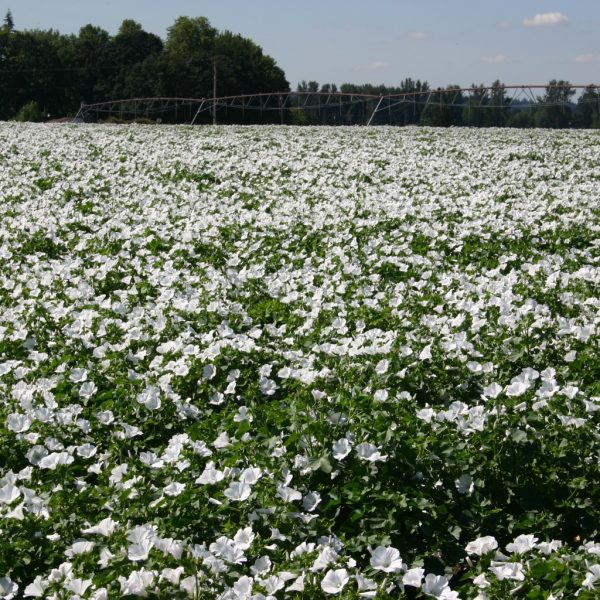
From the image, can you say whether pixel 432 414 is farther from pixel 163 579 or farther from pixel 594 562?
pixel 163 579

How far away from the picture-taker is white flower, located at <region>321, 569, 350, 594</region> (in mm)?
3189

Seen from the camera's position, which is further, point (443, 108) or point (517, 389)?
point (443, 108)

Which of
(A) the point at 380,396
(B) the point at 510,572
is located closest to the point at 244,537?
(B) the point at 510,572

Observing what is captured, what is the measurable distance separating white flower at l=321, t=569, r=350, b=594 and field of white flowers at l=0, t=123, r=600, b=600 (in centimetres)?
2

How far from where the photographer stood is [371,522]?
3.88 m

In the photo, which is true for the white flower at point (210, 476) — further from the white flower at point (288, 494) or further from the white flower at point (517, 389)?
the white flower at point (517, 389)

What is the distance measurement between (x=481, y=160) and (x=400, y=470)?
51.3 ft

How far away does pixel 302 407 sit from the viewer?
15.7 ft

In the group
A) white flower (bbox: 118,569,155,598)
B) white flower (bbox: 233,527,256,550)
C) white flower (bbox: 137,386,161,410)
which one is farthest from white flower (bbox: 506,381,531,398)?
white flower (bbox: 118,569,155,598)

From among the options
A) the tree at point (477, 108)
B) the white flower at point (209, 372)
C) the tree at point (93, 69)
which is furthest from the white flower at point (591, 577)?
the tree at point (93, 69)

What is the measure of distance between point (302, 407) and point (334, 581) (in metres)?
1.65

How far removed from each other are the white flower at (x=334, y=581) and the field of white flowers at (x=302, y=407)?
2 centimetres

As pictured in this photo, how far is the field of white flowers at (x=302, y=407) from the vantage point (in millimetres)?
3484

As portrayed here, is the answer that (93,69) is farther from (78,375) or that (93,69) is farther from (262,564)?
(262,564)
